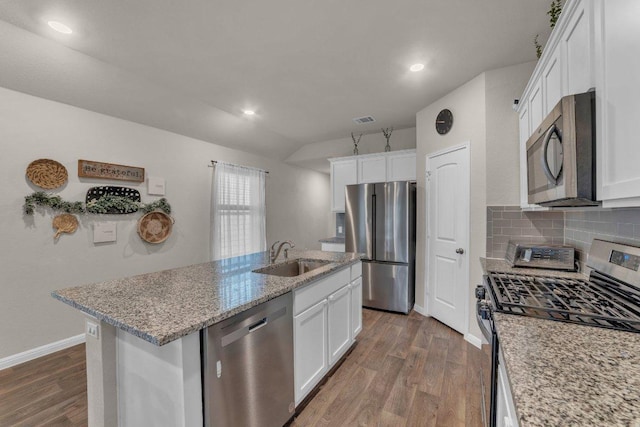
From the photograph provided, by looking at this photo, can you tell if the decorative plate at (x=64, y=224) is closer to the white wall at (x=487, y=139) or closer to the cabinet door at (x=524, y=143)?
the white wall at (x=487, y=139)

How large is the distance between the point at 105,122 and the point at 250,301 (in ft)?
9.76

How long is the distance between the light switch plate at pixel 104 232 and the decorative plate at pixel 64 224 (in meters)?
0.18

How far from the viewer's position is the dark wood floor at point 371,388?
1.80 meters

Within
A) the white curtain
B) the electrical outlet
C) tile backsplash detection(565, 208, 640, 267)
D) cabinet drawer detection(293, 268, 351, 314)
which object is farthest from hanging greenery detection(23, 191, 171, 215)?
tile backsplash detection(565, 208, 640, 267)

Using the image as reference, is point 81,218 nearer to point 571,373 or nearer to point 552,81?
point 571,373

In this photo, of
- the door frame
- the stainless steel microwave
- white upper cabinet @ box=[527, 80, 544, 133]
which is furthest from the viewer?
the door frame

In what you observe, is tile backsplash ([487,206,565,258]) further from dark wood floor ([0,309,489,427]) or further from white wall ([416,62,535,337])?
dark wood floor ([0,309,489,427])

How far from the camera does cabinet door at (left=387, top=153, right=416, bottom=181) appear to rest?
13.4ft

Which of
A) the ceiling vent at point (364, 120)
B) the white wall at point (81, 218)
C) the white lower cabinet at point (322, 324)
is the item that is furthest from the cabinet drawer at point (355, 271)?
the white wall at point (81, 218)

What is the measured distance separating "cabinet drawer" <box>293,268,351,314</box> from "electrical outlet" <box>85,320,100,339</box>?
101 cm

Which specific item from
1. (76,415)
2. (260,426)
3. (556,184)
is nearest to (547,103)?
(556,184)

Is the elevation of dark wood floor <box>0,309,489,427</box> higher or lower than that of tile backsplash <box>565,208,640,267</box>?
lower

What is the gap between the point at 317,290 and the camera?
199cm

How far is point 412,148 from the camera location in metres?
4.43
